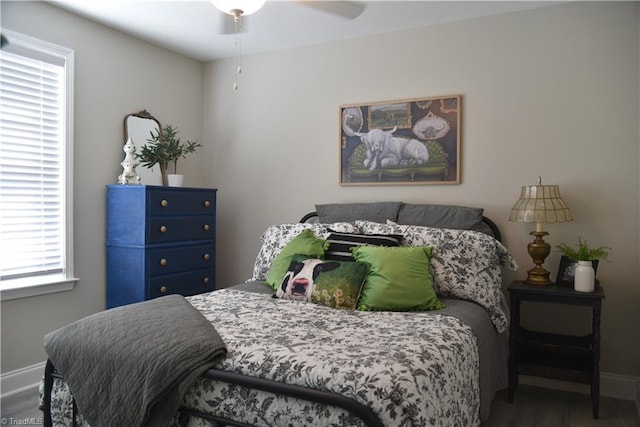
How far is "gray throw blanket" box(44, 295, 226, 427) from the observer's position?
5.22ft

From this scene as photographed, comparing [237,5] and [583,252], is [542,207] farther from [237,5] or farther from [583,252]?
[237,5]

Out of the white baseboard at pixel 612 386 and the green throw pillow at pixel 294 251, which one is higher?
the green throw pillow at pixel 294 251

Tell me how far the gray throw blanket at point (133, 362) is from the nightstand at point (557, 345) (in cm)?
191

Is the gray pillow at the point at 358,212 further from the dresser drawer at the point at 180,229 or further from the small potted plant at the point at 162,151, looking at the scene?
the small potted plant at the point at 162,151

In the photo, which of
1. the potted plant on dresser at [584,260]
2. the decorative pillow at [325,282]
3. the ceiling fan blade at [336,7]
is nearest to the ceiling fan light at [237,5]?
the ceiling fan blade at [336,7]

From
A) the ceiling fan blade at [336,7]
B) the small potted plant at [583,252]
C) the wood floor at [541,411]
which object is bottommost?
the wood floor at [541,411]

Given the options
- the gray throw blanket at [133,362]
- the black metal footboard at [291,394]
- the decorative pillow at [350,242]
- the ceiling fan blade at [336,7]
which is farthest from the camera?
the decorative pillow at [350,242]

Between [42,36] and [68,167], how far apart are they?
0.86 metres

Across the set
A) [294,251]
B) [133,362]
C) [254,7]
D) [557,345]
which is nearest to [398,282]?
[294,251]

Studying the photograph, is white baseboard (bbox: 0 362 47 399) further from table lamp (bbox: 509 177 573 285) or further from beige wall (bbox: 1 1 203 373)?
table lamp (bbox: 509 177 573 285)

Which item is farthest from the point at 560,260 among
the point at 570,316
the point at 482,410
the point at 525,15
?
the point at 525,15

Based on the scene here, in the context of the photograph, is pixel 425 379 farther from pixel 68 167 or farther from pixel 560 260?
pixel 68 167

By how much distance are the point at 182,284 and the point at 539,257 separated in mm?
2531

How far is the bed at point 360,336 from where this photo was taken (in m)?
1.49
